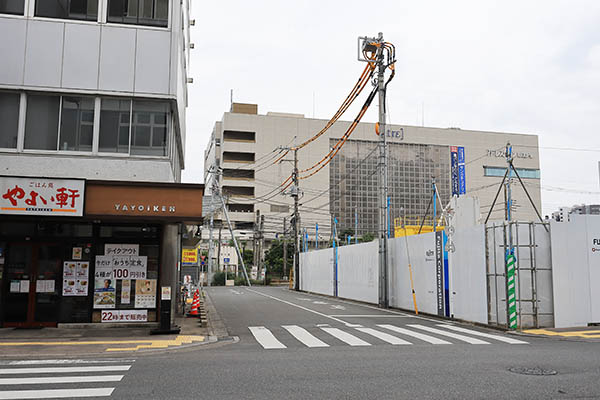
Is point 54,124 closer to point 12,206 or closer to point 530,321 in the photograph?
point 12,206

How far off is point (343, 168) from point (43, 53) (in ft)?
288

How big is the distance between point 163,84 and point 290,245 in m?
60.1

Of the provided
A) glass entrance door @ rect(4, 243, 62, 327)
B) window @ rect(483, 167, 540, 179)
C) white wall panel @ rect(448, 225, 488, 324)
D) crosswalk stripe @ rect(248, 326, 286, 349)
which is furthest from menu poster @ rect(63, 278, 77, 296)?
window @ rect(483, 167, 540, 179)

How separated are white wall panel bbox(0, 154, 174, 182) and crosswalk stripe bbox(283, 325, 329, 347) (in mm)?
5585

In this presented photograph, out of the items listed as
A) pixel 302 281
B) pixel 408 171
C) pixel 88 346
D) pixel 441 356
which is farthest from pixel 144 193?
pixel 408 171

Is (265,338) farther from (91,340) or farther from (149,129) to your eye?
(149,129)

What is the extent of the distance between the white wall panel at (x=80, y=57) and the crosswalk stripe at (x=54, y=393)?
981cm

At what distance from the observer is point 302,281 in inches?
1667

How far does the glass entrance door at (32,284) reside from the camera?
46.9 feet

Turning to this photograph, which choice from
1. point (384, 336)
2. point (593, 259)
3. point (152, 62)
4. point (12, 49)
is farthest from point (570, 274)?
point (12, 49)

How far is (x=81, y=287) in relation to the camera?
14.6 meters

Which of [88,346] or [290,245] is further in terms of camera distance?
[290,245]

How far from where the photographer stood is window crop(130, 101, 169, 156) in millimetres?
15305

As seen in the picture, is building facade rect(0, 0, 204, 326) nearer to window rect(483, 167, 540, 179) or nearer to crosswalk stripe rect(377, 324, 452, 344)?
crosswalk stripe rect(377, 324, 452, 344)
